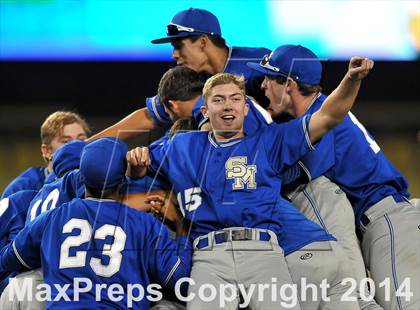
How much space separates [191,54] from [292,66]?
0.82 metres

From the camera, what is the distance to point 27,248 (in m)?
3.88

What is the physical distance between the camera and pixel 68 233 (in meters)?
3.80

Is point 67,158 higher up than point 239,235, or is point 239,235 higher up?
point 67,158

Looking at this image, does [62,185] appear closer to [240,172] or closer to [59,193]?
[59,193]

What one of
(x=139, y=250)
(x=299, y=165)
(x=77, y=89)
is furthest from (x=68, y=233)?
(x=77, y=89)

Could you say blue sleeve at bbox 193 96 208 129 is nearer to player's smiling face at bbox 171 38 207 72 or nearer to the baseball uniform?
the baseball uniform

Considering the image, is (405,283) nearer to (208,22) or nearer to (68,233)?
(68,233)

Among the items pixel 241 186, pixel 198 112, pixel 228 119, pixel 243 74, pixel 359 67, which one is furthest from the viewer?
pixel 243 74

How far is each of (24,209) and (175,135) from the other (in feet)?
3.26

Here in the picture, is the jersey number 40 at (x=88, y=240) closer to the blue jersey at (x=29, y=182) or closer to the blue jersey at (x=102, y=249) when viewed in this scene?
the blue jersey at (x=102, y=249)

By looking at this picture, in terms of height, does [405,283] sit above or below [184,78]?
below

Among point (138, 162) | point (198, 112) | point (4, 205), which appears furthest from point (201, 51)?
point (4, 205)

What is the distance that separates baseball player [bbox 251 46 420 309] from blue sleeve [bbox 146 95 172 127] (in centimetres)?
84

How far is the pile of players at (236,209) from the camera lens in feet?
12.4
